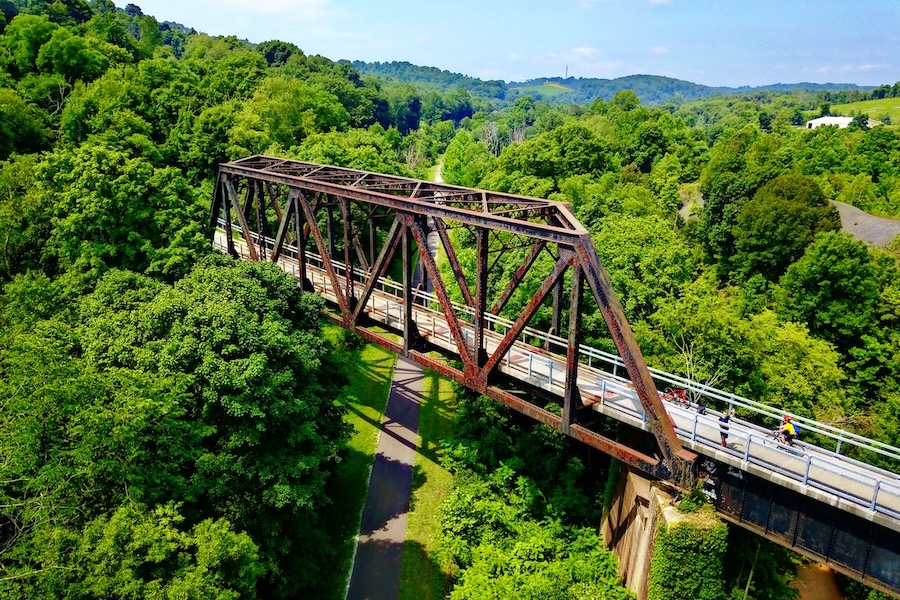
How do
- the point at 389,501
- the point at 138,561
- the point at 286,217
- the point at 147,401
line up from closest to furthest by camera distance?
the point at 138,561
the point at 147,401
the point at 286,217
the point at 389,501

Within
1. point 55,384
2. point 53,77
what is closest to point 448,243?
point 55,384

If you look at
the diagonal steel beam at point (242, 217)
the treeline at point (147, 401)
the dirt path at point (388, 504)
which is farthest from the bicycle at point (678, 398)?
the diagonal steel beam at point (242, 217)

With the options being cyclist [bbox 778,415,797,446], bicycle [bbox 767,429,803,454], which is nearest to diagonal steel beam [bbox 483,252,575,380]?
bicycle [bbox 767,429,803,454]

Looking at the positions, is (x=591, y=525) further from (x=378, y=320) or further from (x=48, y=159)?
(x=48, y=159)

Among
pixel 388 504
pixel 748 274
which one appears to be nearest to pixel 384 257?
pixel 388 504

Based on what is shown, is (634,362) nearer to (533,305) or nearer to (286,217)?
(533,305)
